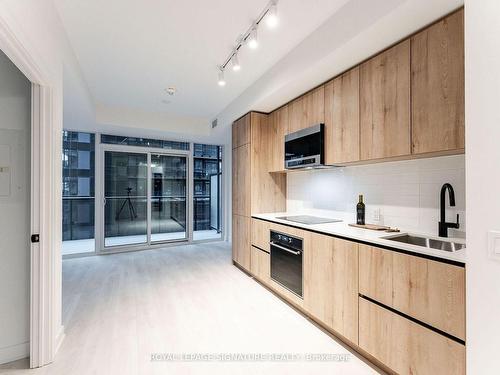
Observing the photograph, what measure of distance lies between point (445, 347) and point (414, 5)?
1.99 meters

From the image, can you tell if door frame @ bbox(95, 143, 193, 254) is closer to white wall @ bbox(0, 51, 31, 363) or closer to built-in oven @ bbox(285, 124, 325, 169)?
white wall @ bbox(0, 51, 31, 363)

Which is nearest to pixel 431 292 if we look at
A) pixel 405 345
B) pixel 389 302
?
pixel 389 302

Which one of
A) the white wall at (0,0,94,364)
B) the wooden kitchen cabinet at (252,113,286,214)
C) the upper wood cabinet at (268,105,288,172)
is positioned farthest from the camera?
the wooden kitchen cabinet at (252,113,286,214)

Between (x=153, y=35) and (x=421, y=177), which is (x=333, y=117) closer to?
(x=421, y=177)

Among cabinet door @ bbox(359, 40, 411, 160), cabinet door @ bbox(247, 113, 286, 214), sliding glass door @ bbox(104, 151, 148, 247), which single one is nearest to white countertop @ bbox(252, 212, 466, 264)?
cabinet door @ bbox(359, 40, 411, 160)

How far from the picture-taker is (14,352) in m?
1.89

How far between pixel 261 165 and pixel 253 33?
5.83ft

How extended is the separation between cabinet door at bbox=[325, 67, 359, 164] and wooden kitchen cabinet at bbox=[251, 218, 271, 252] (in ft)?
3.79

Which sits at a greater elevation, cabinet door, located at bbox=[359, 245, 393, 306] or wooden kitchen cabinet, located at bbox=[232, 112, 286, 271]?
wooden kitchen cabinet, located at bbox=[232, 112, 286, 271]

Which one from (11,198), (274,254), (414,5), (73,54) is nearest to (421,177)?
(414,5)

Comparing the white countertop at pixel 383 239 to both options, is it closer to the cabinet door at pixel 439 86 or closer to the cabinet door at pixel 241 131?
the cabinet door at pixel 439 86

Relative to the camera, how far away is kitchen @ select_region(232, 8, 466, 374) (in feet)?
4.91

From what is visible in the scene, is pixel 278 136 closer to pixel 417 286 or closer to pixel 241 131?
pixel 241 131

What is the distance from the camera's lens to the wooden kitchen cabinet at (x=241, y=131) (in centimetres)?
364
